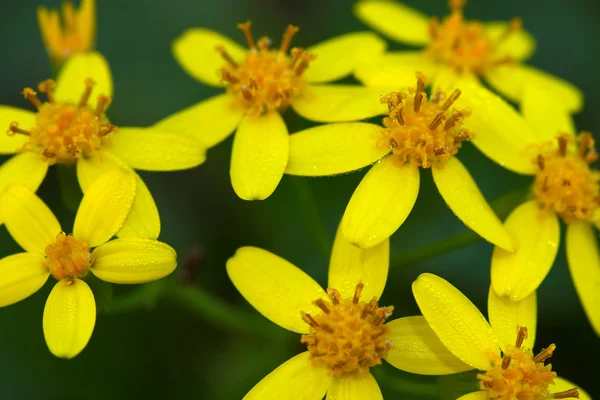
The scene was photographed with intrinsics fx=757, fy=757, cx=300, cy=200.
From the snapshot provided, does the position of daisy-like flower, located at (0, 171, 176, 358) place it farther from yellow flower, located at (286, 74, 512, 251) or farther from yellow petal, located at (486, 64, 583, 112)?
yellow petal, located at (486, 64, 583, 112)

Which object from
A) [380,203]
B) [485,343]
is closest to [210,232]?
[380,203]

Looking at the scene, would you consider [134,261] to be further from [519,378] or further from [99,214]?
[519,378]

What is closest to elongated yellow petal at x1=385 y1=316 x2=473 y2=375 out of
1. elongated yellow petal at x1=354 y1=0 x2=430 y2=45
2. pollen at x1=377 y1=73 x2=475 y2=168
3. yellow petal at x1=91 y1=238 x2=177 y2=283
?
pollen at x1=377 y1=73 x2=475 y2=168

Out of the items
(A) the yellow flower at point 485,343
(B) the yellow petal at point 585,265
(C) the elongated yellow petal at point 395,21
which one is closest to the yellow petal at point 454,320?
(A) the yellow flower at point 485,343

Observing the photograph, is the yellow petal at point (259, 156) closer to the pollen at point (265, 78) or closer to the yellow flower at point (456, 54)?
the pollen at point (265, 78)

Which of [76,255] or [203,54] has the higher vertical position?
[203,54]

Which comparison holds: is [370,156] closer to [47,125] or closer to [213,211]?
[47,125]
